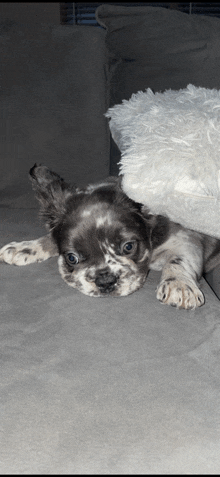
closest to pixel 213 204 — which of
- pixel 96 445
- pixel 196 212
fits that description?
pixel 196 212

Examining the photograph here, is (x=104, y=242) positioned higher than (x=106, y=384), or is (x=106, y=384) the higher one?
(x=106, y=384)

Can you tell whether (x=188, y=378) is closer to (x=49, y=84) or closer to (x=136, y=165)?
(x=136, y=165)

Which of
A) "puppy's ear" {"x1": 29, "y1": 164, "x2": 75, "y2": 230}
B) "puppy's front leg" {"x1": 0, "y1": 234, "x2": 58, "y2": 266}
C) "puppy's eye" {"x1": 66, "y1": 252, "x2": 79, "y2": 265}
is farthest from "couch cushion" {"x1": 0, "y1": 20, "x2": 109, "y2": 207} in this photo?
"puppy's eye" {"x1": 66, "y1": 252, "x2": 79, "y2": 265}

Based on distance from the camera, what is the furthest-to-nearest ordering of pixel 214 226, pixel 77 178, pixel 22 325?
pixel 77 178
pixel 214 226
pixel 22 325

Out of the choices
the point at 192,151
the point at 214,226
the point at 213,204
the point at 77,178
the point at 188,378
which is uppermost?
the point at 192,151

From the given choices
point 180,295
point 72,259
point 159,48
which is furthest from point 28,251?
point 159,48

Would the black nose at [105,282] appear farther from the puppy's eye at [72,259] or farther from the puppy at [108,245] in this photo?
the puppy's eye at [72,259]

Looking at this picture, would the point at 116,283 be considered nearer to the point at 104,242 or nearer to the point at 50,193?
the point at 104,242

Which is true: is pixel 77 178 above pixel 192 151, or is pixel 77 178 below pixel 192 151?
below
